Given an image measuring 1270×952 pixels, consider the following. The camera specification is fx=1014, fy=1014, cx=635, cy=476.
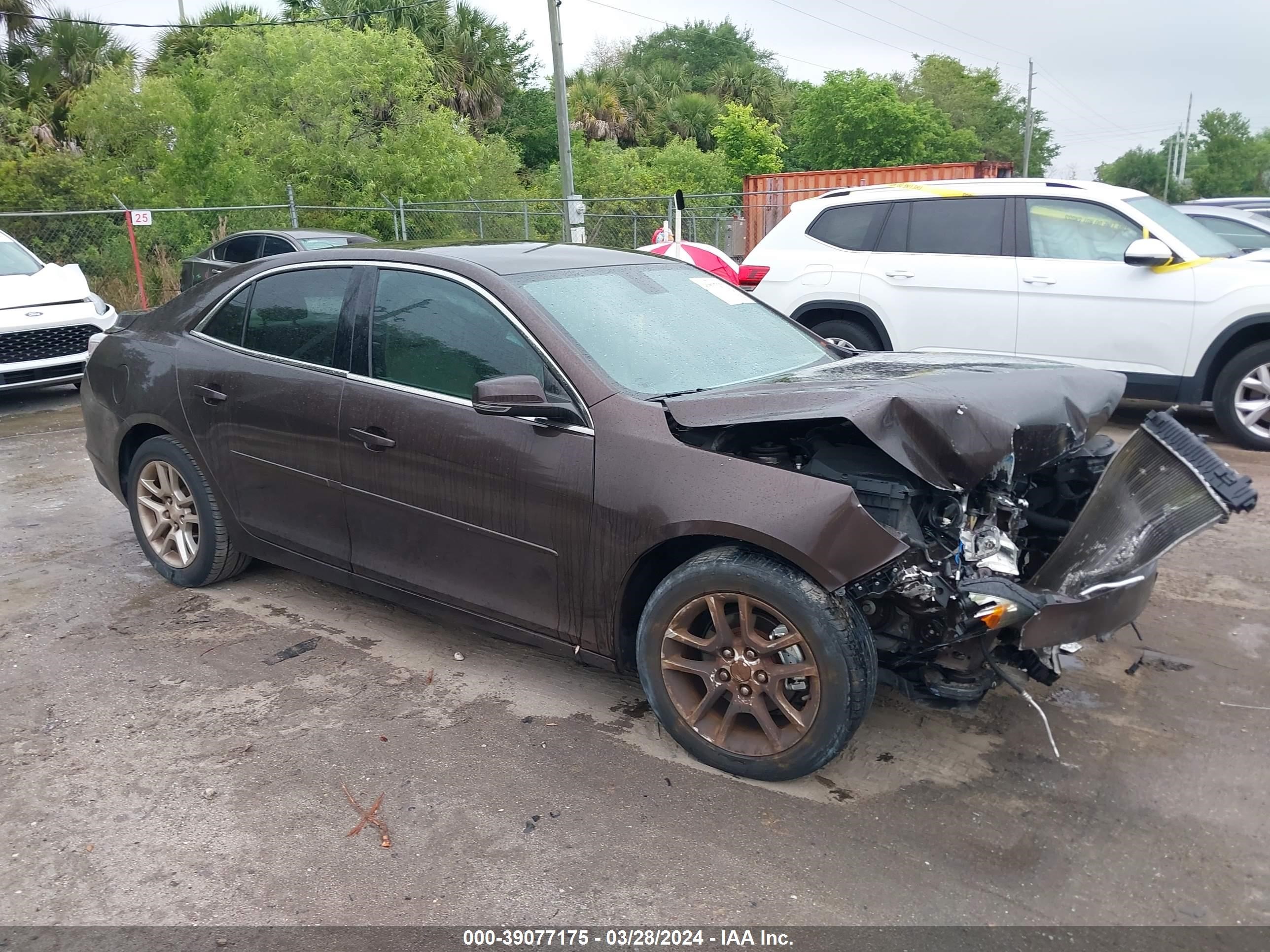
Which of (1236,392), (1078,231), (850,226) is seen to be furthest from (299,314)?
(1236,392)

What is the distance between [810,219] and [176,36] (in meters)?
31.4

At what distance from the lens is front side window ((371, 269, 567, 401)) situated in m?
3.73

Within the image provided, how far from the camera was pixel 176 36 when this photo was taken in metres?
33.0

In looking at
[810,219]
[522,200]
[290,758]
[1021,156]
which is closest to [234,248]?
[522,200]

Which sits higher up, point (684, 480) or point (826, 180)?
point (826, 180)

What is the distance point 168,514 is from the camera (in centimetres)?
503

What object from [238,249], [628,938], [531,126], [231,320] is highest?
[531,126]

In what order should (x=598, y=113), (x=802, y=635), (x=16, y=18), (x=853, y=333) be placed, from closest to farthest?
(x=802, y=635) → (x=853, y=333) → (x=16, y=18) → (x=598, y=113)

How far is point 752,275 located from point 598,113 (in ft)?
126

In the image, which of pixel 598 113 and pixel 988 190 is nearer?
pixel 988 190

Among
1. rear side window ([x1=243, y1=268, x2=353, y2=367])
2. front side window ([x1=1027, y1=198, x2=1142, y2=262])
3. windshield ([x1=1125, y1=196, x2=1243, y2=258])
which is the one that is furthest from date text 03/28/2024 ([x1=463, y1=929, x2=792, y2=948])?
windshield ([x1=1125, y1=196, x2=1243, y2=258])

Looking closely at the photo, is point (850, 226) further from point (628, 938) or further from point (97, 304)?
point (97, 304)

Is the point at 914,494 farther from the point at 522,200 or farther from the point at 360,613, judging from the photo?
the point at 522,200

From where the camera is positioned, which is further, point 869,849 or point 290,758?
point 290,758
